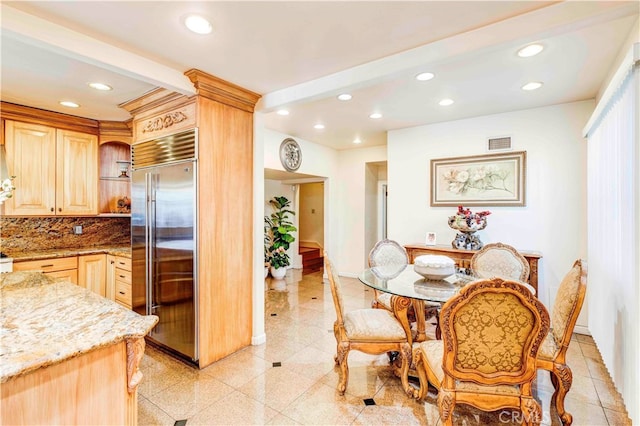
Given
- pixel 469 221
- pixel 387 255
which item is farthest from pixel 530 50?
pixel 387 255

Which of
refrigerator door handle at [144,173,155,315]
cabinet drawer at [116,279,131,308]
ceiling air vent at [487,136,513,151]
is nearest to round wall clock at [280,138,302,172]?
refrigerator door handle at [144,173,155,315]

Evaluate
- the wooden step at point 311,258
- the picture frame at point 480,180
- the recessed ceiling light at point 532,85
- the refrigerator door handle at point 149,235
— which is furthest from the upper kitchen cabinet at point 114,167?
the recessed ceiling light at point 532,85

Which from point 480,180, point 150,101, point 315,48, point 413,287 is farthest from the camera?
point 480,180

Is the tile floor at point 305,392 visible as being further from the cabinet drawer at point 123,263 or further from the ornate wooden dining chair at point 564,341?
the cabinet drawer at point 123,263

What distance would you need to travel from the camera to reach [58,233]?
3930 millimetres

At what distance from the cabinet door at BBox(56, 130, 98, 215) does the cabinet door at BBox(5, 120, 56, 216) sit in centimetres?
7

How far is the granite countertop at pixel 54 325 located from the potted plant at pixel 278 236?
4.24 metres

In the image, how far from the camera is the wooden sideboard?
3303mm

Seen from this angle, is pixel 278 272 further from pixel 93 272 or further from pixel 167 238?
pixel 167 238

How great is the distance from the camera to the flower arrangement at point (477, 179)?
3.93 metres

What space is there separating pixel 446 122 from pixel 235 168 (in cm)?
307

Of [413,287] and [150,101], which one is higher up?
[150,101]

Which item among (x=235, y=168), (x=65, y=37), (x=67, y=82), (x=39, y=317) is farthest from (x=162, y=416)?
(x=67, y=82)

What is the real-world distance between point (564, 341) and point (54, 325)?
284 centimetres
